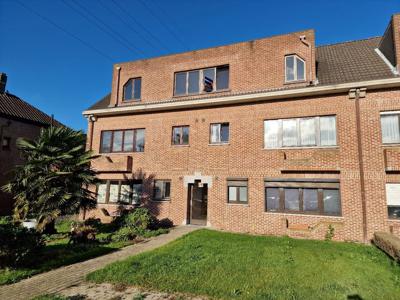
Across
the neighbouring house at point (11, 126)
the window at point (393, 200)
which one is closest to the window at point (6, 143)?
the neighbouring house at point (11, 126)

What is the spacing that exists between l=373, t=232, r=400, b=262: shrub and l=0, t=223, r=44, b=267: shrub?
10780mm

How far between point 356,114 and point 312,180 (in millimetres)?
3548

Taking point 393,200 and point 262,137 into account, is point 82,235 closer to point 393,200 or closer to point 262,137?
point 262,137

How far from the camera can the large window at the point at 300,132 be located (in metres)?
13.1

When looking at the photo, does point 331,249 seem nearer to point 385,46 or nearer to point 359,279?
point 359,279

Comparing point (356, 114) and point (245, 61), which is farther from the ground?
point (245, 61)

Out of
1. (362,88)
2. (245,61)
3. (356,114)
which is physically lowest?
(356,114)

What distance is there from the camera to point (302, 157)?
43.5 ft

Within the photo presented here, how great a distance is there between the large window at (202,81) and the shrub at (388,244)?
1020 centimetres

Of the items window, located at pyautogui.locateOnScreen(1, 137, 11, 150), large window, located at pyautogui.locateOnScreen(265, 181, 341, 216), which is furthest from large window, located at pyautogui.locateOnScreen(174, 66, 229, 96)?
window, located at pyautogui.locateOnScreen(1, 137, 11, 150)

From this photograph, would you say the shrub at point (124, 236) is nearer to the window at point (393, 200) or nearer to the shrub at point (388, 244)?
the shrub at point (388, 244)

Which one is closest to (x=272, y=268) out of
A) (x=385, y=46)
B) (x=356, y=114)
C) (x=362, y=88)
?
(x=356, y=114)

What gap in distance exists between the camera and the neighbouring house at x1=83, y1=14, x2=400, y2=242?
12172 millimetres

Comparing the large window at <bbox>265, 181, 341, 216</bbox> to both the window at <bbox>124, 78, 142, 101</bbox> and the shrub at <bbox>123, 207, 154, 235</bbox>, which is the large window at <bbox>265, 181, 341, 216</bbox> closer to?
the shrub at <bbox>123, 207, 154, 235</bbox>
